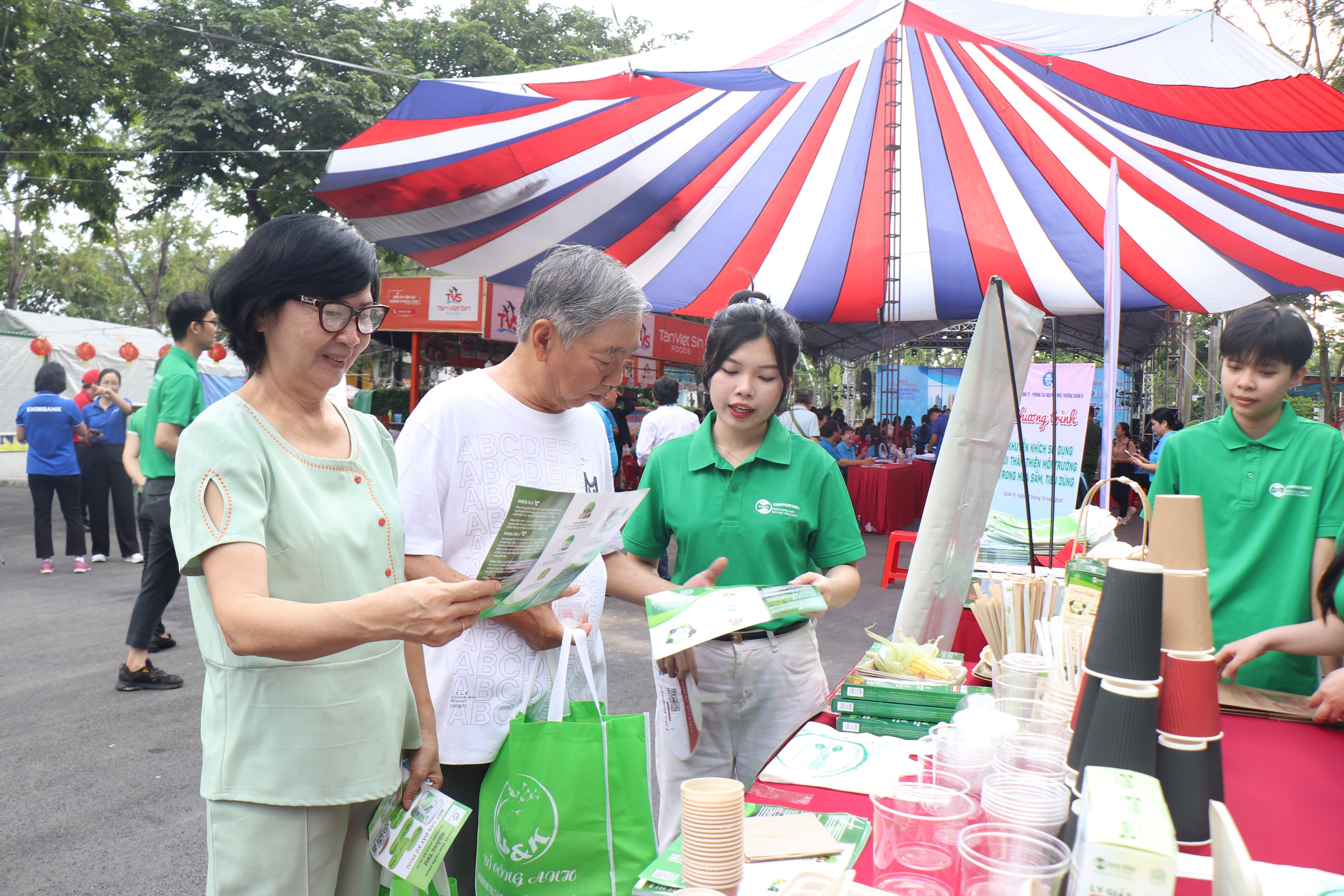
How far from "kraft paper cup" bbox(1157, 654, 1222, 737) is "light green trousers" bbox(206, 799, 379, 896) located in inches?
49.9

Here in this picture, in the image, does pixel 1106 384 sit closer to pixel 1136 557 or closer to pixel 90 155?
pixel 1136 557

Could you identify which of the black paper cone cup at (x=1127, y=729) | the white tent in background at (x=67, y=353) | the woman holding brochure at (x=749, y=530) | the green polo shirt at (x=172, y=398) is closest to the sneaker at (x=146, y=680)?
the green polo shirt at (x=172, y=398)

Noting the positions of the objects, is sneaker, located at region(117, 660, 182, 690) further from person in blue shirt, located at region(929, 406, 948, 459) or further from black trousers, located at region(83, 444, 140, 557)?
person in blue shirt, located at region(929, 406, 948, 459)

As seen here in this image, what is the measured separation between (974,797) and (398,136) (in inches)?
219

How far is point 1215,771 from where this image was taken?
119cm

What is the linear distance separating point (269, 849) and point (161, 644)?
423cm

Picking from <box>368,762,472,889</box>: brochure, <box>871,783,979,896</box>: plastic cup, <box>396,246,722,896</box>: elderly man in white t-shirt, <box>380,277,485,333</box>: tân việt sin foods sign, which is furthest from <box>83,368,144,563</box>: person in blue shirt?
<box>871,783,979,896</box>: plastic cup

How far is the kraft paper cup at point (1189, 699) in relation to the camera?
44.9 inches

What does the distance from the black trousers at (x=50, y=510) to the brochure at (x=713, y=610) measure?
284 inches

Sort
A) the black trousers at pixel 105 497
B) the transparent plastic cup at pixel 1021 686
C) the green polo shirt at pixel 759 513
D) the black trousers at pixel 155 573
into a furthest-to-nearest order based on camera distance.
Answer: the black trousers at pixel 105 497 → the black trousers at pixel 155 573 → the green polo shirt at pixel 759 513 → the transparent plastic cup at pixel 1021 686

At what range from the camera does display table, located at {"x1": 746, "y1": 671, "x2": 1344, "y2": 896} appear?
1248 millimetres

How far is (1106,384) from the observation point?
386 cm

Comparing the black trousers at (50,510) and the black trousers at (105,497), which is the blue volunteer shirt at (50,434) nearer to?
the black trousers at (50,510)

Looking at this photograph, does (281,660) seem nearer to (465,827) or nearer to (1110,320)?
(465,827)
